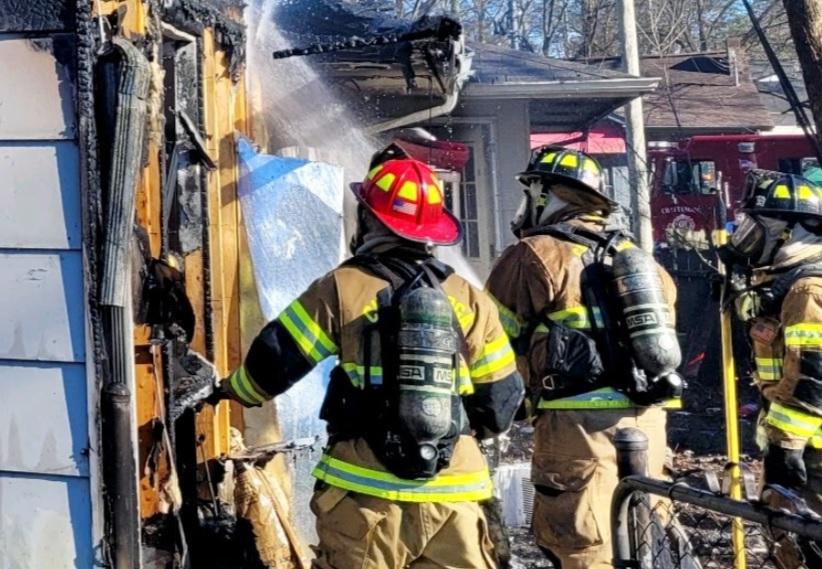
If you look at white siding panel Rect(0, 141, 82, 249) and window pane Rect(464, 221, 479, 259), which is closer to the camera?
white siding panel Rect(0, 141, 82, 249)

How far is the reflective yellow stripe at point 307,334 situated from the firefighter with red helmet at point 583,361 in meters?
1.08

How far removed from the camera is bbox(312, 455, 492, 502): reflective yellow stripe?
2762mm

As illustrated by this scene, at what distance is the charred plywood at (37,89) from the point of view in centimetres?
289

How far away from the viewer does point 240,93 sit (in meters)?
5.00

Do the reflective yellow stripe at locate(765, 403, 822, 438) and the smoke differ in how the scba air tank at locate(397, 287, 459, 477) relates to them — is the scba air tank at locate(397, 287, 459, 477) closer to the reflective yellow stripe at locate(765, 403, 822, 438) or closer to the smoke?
the reflective yellow stripe at locate(765, 403, 822, 438)

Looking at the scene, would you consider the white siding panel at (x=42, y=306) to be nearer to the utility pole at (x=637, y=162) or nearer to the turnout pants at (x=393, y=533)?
the turnout pants at (x=393, y=533)

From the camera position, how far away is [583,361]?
3.54 m

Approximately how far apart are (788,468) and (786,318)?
2.01ft

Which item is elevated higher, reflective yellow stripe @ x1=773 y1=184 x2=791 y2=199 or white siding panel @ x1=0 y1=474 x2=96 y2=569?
reflective yellow stripe @ x1=773 y1=184 x2=791 y2=199

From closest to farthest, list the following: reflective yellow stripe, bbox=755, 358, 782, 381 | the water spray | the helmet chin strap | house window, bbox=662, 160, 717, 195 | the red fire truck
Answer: reflective yellow stripe, bbox=755, 358, 782, 381 → the helmet chin strap → the water spray → the red fire truck → house window, bbox=662, 160, 717, 195

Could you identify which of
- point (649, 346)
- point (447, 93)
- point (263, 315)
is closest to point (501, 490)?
point (263, 315)

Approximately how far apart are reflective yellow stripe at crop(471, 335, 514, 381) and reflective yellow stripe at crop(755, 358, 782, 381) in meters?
1.63

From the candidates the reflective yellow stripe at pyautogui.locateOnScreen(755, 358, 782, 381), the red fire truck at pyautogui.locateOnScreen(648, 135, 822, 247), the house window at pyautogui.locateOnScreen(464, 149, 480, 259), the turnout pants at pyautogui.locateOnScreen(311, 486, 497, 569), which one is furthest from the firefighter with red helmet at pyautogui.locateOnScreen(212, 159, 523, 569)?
the red fire truck at pyautogui.locateOnScreen(648, 135, 822, 247)

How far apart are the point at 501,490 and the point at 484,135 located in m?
5.91
